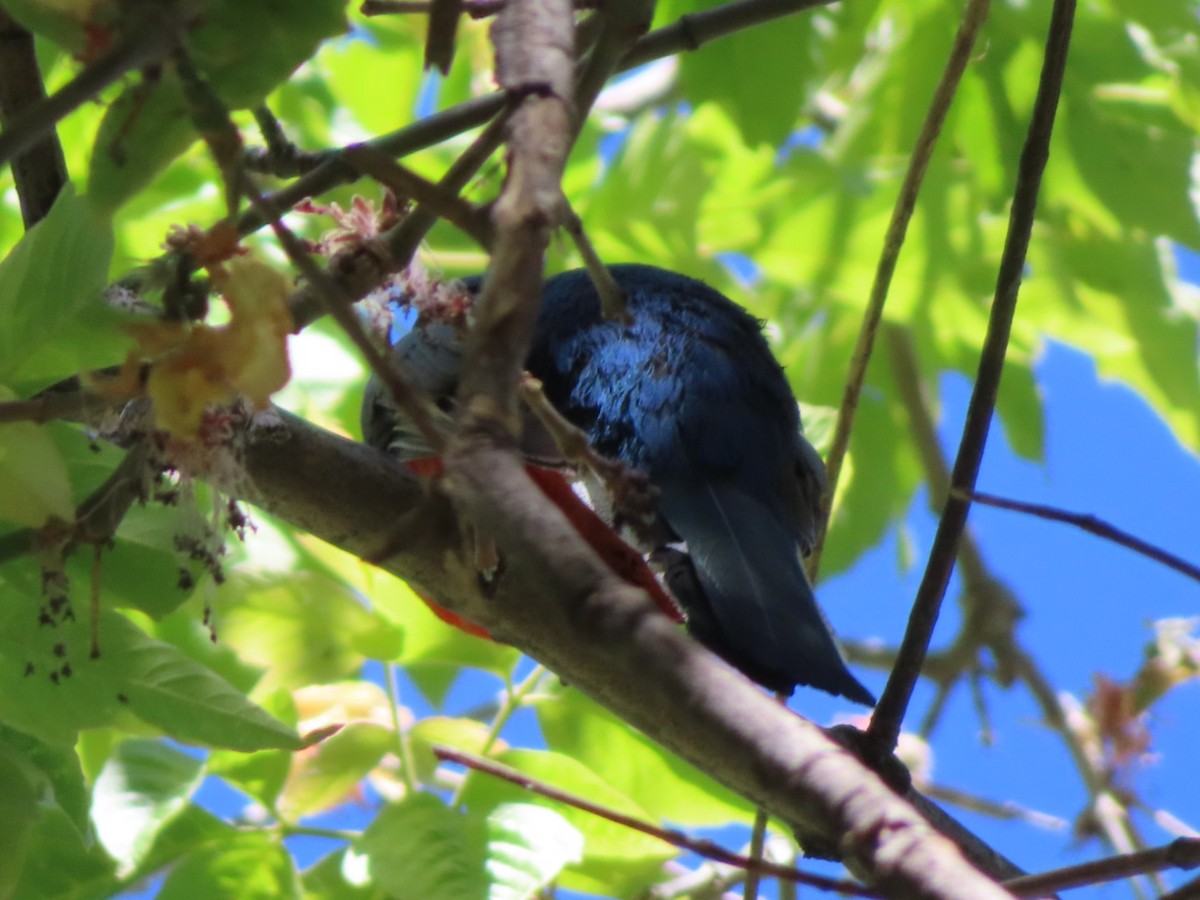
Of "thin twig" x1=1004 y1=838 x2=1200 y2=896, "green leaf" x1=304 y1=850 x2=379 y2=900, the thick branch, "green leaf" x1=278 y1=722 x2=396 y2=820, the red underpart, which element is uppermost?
the red underpart

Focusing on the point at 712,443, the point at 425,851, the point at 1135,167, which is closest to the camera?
the point at 425,851

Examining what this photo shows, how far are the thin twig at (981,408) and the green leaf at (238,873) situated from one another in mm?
748

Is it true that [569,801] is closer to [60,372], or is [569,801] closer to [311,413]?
[60,372]

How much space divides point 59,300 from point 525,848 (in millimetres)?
733

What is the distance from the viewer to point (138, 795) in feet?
4.75

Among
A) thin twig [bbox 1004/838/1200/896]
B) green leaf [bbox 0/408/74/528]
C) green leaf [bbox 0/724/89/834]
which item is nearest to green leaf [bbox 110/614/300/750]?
green leaf [bbox 0/724/89/834]

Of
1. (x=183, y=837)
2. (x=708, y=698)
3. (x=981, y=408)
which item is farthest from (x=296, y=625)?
(x=708, y=698)

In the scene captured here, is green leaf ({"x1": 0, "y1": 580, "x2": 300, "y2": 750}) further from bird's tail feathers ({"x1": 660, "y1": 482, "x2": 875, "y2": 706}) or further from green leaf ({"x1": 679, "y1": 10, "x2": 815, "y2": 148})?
green leaf ({"x1": 679, "y1": 10, "x2": 815, "y2": 148})

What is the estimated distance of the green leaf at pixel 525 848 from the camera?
4.39 feet

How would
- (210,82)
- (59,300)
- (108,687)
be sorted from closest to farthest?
(210,82), (59,300), (108,687)

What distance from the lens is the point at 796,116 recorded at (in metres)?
1.86

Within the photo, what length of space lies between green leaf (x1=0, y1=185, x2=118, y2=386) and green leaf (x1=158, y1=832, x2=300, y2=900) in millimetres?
697

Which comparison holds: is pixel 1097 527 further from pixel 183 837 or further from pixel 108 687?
pixel 183 837

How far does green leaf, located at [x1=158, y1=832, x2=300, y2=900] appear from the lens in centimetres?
142
